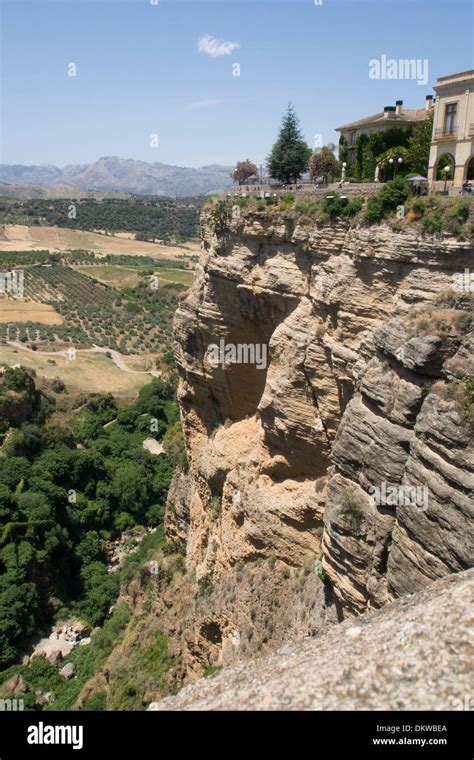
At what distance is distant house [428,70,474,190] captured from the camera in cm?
1930

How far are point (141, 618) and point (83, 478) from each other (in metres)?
19.9

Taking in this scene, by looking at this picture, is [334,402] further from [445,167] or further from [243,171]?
[243,171]

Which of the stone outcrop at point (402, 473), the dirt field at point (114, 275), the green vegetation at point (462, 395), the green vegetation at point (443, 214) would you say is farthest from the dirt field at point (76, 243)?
the green vegetation at point (462, 395)

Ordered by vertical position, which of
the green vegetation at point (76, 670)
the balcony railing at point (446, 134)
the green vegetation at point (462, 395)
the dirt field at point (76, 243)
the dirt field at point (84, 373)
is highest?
the balcony railing at point (446, 134)

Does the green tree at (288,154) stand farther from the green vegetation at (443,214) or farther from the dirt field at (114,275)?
the dirt field at (114,275)

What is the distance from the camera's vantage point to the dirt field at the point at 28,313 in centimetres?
9156

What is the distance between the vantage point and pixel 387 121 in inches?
1022

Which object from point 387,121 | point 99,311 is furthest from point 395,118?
point 99,311

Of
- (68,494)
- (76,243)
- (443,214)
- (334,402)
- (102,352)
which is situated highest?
(443,214)

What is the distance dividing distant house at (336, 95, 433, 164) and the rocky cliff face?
8.45 meters

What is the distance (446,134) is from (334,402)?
1030 cm

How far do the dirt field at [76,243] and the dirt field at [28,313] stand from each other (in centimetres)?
5362

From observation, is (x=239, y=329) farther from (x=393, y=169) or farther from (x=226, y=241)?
(x=393, y=169)

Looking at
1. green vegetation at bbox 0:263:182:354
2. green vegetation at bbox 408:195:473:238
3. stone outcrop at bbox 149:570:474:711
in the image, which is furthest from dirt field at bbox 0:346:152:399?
stone outcrop at bbox 149:570:474:711
